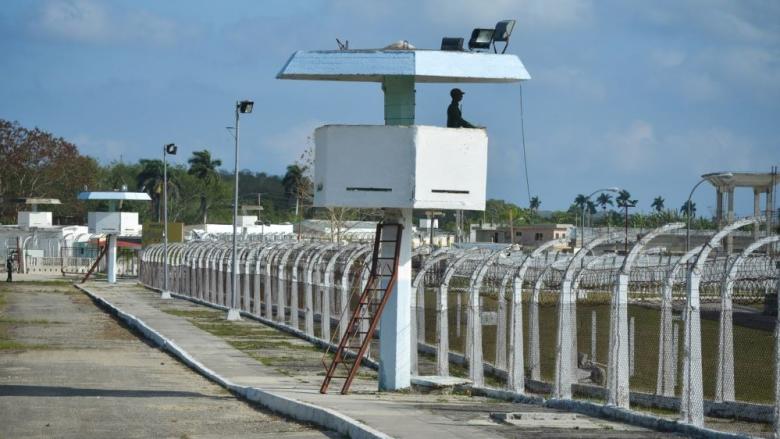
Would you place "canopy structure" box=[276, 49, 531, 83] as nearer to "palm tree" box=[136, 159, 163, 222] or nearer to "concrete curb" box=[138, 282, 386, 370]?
"concrete curb" box=[138, 282, 386, 370]

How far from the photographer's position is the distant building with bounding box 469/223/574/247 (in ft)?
316

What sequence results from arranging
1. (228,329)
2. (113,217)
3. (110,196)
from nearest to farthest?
(228,329) < (110,196) < (113,217)

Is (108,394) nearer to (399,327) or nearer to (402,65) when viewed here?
(399,327)

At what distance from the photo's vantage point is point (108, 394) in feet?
64.2

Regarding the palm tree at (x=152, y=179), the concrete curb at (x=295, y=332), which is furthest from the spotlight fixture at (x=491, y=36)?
the palm tree at (x=152, y=179)

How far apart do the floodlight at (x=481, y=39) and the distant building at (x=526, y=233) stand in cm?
7160

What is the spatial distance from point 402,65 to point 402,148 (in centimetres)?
118

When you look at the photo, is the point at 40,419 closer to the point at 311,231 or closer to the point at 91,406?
the point at 91,406

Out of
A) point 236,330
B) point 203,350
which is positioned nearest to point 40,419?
point 203,350

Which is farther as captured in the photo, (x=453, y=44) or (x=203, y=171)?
(x=203, y=171)

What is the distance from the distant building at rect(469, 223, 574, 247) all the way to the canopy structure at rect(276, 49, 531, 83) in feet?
236

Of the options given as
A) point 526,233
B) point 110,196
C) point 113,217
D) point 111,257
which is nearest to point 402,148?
point 110,196

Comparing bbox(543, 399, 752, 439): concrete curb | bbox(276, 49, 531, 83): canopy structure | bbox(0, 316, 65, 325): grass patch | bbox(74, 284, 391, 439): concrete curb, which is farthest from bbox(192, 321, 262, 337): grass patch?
bbox(543, 399, 752, 439): concrete curb

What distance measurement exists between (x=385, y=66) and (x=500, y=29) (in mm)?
1830
